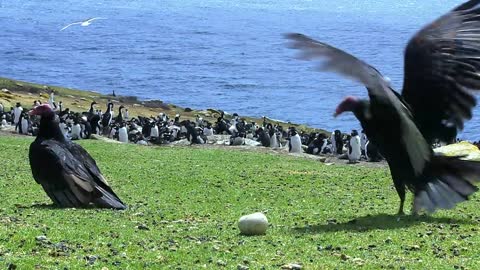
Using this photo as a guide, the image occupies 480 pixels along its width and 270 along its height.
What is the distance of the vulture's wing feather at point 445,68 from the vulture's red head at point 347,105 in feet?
2.35

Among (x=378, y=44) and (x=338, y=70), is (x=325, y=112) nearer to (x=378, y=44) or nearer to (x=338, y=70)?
(x=378, y=44)

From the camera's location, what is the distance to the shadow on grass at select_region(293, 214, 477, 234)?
11.0 metres

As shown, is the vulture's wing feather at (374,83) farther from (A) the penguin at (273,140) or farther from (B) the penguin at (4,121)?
(B) the penguin at (4,121)

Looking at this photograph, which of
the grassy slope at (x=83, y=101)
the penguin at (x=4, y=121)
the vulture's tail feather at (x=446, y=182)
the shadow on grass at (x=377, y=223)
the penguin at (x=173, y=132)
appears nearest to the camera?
the vulture's tail feather at (x=446, y=182)

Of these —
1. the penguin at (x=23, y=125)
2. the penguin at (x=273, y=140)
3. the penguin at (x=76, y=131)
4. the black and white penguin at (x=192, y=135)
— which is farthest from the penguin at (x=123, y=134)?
the penguin at (x=273, y=140)

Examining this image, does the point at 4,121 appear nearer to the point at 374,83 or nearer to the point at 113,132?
the point at 113,132

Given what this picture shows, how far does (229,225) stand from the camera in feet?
38.6

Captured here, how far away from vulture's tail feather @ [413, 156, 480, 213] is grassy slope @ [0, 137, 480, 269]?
1.03 ft

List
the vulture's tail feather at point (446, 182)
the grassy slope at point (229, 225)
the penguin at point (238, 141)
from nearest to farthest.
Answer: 1. the grassy slope at point (229, 225)
2. the vulture's tail feather at point (446, 182)
3. the penguin at point (238, 141)

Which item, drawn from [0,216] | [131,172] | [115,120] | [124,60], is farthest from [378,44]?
[0,216]

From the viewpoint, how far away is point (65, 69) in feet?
328

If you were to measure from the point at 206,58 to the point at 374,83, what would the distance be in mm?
105811

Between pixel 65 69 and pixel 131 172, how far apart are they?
81.5 metres

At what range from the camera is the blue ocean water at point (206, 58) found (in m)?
81.9
